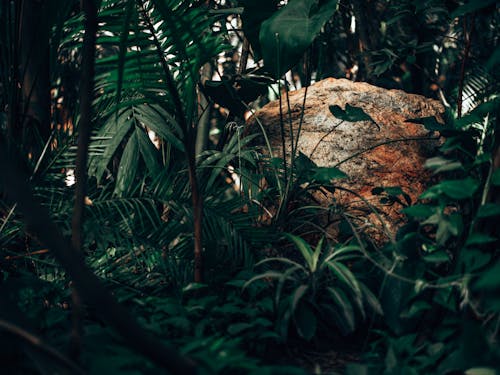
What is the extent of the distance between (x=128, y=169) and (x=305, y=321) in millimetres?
911

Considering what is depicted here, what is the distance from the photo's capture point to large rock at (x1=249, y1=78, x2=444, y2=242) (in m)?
2.10

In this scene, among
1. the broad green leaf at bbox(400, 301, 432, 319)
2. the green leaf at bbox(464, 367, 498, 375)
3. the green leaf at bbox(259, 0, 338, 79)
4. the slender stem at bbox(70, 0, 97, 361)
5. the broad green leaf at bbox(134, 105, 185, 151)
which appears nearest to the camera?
the green leaf at bbox(464, 367, 498, 375)

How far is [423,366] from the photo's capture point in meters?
1.22

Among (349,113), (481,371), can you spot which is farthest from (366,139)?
(481,371)

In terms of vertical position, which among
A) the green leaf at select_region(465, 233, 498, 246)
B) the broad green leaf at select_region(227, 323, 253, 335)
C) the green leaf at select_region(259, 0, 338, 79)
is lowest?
the broad green leaf at select_region(227, 323, 253, 335)

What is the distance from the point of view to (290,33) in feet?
5.52

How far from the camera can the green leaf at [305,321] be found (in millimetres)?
1382

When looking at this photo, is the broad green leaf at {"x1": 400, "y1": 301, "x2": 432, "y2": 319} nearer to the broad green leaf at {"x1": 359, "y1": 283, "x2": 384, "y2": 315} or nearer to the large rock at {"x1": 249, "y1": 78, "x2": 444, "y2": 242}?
the broad green leaf at {"x1": 359, "y1": 283, "x2": 384, "y2": 315}

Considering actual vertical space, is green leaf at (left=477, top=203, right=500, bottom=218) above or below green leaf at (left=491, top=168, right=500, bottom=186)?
below

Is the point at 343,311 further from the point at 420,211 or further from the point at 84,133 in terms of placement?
the point at 84,133

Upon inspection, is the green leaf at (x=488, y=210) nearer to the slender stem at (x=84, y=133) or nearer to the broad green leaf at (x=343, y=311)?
the broad green leaf at (x=343, y=311)

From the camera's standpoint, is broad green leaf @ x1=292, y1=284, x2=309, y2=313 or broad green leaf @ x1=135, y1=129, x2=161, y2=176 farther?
broad green leaf @ x1=135, y1=129, x2=161, y2=176

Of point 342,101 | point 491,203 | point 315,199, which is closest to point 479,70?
point 342,101

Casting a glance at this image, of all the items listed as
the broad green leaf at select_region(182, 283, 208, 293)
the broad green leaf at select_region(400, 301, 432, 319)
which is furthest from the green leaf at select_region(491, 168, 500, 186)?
the broad green leaf at select_region(182, 283, 208, 293)
